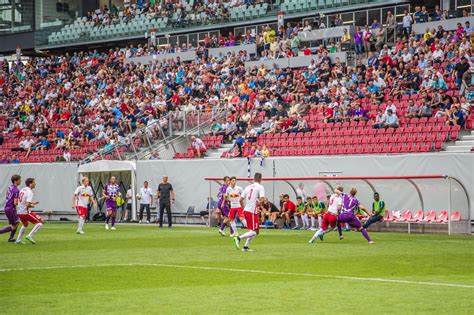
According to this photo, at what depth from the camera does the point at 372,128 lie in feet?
120

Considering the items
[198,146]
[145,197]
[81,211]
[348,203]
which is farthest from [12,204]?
[198,146]

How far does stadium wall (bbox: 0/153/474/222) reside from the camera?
31891 millimetres

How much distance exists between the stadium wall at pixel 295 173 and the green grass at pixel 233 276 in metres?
5.17

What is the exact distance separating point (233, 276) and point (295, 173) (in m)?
20.3

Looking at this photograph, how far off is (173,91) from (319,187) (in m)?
15.8

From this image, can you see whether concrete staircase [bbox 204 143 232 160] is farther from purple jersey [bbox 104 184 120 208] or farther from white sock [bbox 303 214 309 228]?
purple jersey [bbox 104 184 120 208]

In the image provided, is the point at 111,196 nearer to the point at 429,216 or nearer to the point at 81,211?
the point at 81,211

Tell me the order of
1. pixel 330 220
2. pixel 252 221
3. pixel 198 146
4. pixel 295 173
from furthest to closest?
pixel 198 146 → pixel 295 173 → pixel 330 220 → pixel 252 221

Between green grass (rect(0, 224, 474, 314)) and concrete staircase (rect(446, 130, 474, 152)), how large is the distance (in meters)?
6.80

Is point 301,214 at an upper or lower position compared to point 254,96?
lower

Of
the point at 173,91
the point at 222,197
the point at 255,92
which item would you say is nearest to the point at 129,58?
the point at 173,91

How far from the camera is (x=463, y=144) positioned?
3341cm

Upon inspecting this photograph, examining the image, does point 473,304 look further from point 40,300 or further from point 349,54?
point 349,54

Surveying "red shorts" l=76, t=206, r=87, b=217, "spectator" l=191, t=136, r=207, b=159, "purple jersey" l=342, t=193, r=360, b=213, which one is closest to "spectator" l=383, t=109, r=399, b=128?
"spectator" l=191, t=136, r=207, b=159
